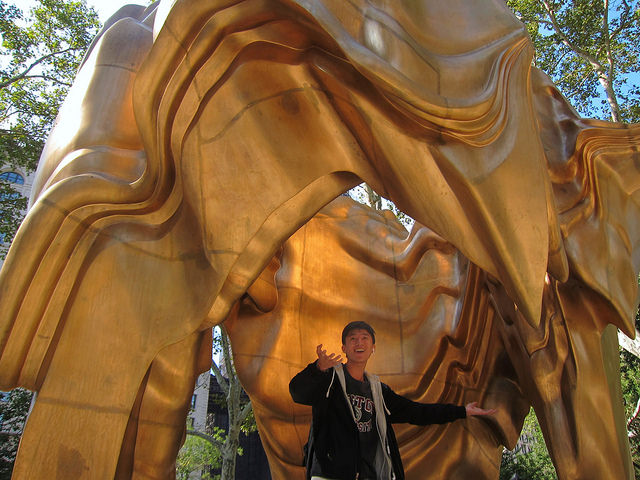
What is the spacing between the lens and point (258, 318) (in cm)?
459

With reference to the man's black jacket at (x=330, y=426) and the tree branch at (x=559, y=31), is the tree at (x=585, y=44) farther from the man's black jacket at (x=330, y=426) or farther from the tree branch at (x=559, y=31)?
the man's black jacket at (x=330, y=426)

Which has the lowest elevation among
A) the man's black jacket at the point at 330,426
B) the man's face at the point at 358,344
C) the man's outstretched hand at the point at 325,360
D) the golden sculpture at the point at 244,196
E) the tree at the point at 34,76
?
the man's black jacket at the point at 330,426

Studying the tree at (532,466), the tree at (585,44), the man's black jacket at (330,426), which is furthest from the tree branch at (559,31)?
the tree at (532,466)

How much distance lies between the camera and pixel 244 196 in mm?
2953

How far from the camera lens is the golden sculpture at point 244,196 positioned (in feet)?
8.73

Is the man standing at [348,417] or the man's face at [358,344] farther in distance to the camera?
the man's face at [358,344]

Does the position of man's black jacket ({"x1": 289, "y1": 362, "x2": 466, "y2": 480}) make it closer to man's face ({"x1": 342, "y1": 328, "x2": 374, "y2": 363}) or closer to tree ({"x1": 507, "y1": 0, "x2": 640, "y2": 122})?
man's face ({"x1": 342, "y1": 328, "x2": 374, "y2": 363})

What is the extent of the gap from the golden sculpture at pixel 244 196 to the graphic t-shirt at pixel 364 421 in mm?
809

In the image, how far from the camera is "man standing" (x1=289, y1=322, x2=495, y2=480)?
258 centimetres

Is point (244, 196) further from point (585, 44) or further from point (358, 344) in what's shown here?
point (585, 44)

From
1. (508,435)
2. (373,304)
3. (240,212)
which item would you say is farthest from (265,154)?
(508,435)

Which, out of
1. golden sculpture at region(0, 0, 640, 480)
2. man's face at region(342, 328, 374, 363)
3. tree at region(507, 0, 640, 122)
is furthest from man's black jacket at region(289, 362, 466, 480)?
tree at region(507, 0, 640, 122)

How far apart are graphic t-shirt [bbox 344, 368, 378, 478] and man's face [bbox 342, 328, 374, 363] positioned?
0.29 ft

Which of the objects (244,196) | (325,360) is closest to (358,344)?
(325,360)
